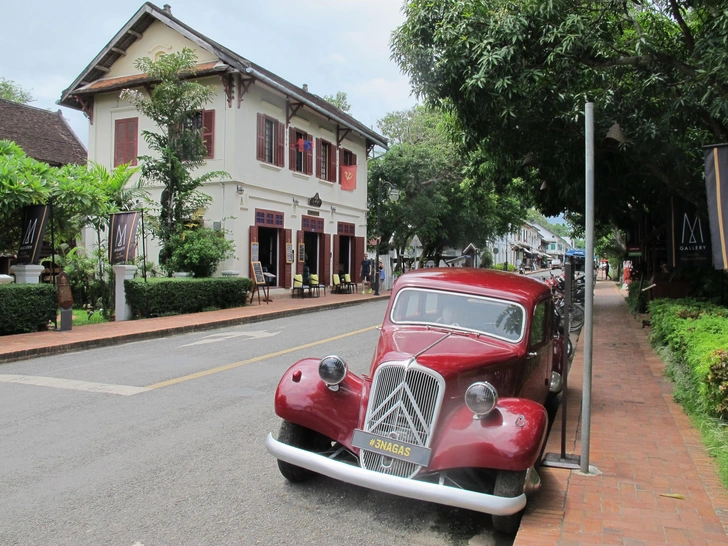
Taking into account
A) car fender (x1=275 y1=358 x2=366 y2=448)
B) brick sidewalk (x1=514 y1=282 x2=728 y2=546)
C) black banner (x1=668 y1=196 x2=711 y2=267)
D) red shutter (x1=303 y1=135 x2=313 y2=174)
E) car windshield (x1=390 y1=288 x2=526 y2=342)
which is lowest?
brick sidewalk (x1=514 y1=282 x2=728 y2=546)

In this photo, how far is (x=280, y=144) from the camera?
2200cm

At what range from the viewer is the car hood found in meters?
4.13

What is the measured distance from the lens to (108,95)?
22.0 m

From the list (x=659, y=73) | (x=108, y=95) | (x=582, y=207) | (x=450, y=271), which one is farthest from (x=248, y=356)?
(x=108, y=95)

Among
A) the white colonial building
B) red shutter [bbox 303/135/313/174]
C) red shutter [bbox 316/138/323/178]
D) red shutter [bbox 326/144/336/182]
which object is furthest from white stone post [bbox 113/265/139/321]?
red shutter [bbox 326/144/336/182]

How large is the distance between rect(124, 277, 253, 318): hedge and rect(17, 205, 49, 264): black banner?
8.06 feet

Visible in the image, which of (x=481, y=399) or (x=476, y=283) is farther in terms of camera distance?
(x=476, y=283)

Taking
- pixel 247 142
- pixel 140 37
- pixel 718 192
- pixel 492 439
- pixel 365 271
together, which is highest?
pixel 140 37

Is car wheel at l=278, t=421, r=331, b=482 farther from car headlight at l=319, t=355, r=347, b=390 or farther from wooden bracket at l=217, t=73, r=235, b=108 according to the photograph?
wooden bracket at l=217, t=73, r=235, b=108

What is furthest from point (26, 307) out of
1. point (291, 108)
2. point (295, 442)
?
point (291, 108)

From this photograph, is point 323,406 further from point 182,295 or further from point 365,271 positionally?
point 365,271

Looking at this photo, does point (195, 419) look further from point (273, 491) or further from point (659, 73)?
point (659, 73)

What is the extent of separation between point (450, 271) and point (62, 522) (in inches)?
147

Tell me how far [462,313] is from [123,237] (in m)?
11.2
